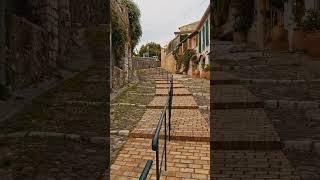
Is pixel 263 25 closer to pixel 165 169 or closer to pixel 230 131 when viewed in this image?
pixel 230 131

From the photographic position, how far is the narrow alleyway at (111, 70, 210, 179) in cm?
382

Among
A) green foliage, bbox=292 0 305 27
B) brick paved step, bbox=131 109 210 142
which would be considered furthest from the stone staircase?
green foliage, bbox=292 0 305 27

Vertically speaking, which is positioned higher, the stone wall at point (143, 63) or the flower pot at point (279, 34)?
the flower pot at point (279, 34)

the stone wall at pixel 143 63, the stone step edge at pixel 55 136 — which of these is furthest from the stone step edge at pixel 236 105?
the stone wall at pixel 143 63

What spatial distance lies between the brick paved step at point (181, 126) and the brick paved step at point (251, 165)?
94 cm

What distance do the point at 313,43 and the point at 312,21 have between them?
0.73 m

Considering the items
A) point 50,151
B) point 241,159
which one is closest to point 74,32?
point 50,151

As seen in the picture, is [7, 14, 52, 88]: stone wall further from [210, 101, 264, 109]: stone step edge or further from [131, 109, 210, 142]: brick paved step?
[210, 101, 264, 109]: stone step edge

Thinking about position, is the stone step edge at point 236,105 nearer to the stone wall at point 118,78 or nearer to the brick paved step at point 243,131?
the brick paved step at point 243,131

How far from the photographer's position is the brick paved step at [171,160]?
376 cm

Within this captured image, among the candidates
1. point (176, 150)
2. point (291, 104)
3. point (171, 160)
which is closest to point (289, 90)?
point (291, 104)

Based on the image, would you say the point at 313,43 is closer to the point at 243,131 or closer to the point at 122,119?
the point at 243,131

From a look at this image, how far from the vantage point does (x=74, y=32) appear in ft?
47.1

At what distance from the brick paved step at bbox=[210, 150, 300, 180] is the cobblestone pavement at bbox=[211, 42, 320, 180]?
130 millimetres
